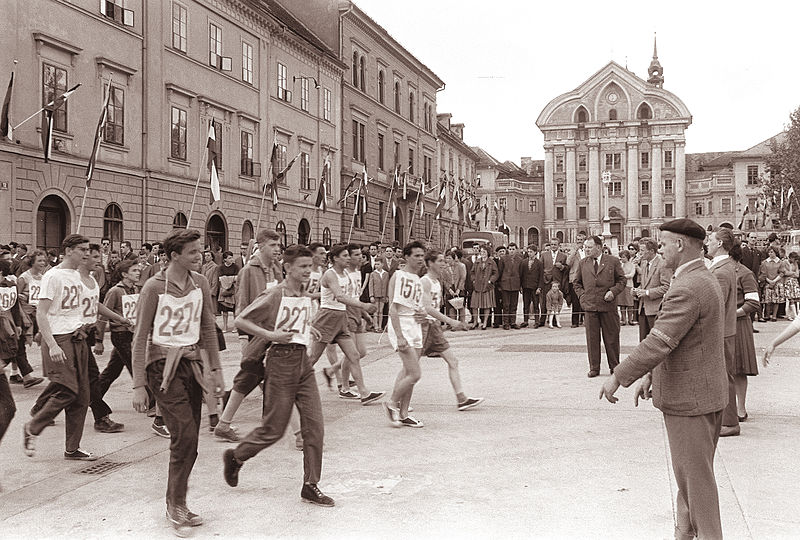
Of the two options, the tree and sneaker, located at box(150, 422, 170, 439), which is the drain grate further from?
the tree

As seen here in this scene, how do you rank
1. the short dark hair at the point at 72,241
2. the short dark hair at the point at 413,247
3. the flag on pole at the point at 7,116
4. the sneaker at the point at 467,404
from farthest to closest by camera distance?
the flag on pole at the point at 7,116 → the sneaker at the point at 467,404 → the short dark hair at the point at 413,247 → the short dark hair at the point at 72,241

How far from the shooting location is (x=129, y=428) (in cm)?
792

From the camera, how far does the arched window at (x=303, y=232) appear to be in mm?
35094

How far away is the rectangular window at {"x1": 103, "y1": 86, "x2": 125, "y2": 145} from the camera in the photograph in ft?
74.9

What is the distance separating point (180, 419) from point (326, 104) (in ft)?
113

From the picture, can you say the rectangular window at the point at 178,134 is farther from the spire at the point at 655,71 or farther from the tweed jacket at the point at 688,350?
the spire at the point at 655,71

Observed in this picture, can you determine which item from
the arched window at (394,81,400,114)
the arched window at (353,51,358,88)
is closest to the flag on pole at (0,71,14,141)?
the arched window at (353,51,358,88)

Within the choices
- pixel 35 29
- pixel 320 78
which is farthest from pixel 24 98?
pixel 320 78

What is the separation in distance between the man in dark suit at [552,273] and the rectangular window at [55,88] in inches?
525

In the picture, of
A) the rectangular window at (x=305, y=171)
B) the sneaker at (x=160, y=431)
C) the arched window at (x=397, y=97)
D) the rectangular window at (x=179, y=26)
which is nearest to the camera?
the sneaker at (x=160, y=431)

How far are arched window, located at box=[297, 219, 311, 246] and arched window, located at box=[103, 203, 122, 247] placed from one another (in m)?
12.1

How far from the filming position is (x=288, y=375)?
17.9 feet

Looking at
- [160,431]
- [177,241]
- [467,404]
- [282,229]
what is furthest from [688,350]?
[282,229]

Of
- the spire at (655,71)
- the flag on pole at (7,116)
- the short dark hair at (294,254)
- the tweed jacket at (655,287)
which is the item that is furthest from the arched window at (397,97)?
the spire at (655,71)
